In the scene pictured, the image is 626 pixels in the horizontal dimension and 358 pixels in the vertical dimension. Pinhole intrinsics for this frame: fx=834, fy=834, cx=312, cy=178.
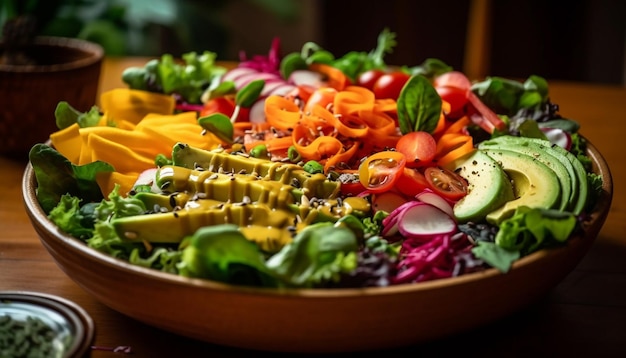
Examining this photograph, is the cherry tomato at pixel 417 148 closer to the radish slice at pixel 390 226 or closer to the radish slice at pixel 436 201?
the radish slice at pixel 436 201

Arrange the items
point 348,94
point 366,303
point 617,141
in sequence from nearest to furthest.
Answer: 1. point 366,303
2. point 348,94
3. point 617,141

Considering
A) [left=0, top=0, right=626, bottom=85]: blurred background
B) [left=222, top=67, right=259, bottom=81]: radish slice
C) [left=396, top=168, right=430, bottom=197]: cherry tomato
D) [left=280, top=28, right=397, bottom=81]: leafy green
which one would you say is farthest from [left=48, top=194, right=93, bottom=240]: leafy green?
[left=0, top=0, right=626, bottom=85]: blurred background

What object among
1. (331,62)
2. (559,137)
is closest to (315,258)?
(559,137)

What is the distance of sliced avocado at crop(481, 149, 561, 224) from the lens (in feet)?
5.50

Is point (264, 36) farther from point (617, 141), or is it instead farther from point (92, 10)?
point (617, 141)

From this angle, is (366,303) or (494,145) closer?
(366,303)

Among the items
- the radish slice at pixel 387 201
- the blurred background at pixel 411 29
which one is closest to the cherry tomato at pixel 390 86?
the radish slice at pixel 387 201

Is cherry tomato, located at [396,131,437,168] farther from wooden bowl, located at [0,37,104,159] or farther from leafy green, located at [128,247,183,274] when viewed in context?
wooden bowl, located at [0,37,104,159]

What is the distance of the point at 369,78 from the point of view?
2.43 metres

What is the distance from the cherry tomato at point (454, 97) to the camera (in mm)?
2258

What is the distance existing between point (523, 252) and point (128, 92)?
1241 mm

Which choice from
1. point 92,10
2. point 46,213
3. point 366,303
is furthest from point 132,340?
point 92,10

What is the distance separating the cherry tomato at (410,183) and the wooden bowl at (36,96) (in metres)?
1.20

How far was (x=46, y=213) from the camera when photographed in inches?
69.1
